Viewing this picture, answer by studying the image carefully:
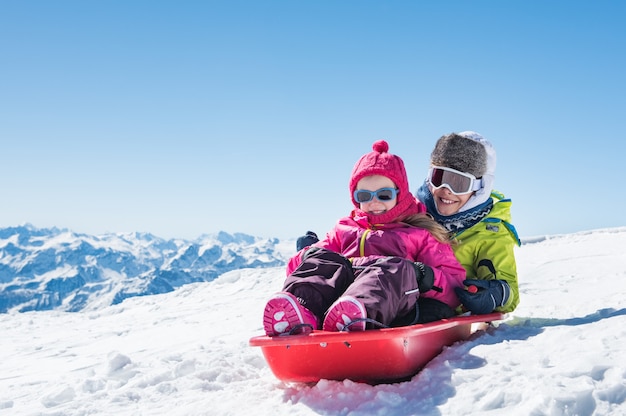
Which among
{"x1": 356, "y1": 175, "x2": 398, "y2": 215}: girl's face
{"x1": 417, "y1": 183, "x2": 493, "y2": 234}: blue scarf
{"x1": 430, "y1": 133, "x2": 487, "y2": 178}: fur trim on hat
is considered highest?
{"x1": 430, "y1": 133, "x2": 487, "y2": 178}: fur trim on hat

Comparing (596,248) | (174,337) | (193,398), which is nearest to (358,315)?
(193,398)

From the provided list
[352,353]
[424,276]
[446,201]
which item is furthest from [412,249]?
[352,353]

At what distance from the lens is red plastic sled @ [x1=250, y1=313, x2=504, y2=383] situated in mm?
2473

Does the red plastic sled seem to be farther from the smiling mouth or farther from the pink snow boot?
the smiling mouth

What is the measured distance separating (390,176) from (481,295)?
3.22 ft

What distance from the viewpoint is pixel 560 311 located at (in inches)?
172

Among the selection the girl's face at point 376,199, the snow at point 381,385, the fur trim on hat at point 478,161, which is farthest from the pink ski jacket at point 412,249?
the fur trim on hat at point 478,161

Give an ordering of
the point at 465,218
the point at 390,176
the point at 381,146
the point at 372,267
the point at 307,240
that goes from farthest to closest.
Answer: the point at 307,240, the point at 465,218, the point at 381,146, the point at 390,176, the point at 372,267

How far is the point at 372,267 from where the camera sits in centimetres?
281

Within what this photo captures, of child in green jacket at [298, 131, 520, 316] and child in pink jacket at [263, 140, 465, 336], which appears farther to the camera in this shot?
child in green jacket at [298, 131, 520, 316]

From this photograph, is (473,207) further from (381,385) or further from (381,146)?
(381,385)

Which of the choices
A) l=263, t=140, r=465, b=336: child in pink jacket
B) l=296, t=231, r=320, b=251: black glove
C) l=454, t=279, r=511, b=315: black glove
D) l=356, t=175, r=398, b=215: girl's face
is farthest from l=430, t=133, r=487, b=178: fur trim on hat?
l=296, t=231, r=320, b=251: black glove

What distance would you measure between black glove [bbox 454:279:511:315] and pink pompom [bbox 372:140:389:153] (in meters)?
1.07

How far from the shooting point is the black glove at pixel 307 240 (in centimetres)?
412
